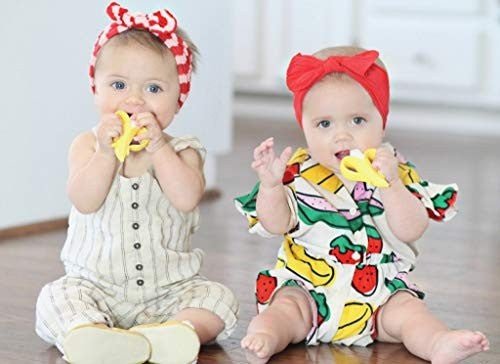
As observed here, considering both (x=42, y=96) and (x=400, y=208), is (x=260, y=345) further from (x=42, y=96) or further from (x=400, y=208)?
(x=42, y=96)

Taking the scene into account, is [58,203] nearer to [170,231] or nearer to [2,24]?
[2,24]

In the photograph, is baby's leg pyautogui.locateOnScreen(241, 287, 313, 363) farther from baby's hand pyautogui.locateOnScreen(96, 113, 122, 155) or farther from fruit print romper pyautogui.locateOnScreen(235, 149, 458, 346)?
baby's hand pyautogui.locateOnScreen(96, 113, 122, 155)

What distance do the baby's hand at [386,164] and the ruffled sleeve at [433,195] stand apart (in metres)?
0.09

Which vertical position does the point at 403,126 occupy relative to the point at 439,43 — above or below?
below

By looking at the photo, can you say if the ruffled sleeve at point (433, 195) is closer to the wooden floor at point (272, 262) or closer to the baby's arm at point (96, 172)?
the wooden floor at point (272, 262)

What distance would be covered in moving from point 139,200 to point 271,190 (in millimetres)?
178

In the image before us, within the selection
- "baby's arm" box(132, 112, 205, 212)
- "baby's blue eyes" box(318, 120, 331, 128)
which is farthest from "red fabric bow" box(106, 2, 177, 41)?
"baby's blue eyes" box(318, 120, 331, 128)

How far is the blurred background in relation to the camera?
212cm

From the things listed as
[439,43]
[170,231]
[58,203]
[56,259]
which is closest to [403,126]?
[439,43]

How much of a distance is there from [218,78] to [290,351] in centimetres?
120

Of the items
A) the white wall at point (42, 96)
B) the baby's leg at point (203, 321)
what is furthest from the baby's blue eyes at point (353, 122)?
the white wall at point (42, 96)

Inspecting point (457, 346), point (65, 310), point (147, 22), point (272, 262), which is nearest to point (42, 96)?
point (272, 262)

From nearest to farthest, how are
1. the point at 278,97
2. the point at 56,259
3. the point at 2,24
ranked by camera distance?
the point at 56,259 < the point at 2,24 < the point at 278,97

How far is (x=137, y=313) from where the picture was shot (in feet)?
4.80
